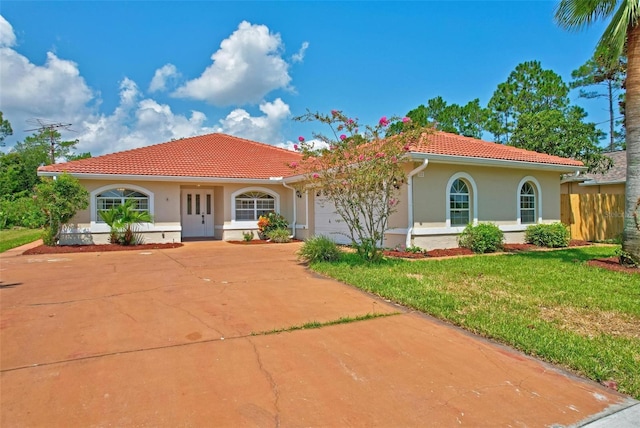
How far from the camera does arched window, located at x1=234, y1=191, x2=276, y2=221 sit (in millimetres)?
18422

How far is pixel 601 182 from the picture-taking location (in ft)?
66.4

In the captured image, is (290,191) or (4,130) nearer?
(290,191)

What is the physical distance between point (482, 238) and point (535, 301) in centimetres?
651

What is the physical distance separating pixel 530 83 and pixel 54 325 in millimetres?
33033

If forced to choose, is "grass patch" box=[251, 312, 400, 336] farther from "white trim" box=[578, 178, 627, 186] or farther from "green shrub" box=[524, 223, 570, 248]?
"white trim" box=[578, 178, 627, 186]

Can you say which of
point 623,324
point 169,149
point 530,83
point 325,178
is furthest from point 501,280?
point 530,83

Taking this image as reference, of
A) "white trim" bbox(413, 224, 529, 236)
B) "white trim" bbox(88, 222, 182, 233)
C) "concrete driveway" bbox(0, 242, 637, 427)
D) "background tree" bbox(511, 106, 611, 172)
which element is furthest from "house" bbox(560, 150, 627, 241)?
"white trim" bbox(88, 222, 182, 233)

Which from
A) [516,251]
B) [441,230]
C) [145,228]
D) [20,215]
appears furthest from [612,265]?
[20,215]

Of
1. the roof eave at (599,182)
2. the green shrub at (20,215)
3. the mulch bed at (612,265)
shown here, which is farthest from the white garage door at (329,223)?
the green shrub at (20,215)

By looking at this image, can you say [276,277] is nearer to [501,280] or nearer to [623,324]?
[501,280]

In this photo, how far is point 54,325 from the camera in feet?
17.8

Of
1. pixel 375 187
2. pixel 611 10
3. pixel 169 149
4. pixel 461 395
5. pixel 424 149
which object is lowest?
pixel 461 395

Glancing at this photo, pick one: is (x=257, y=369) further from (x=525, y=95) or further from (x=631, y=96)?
(x=525, y=95)

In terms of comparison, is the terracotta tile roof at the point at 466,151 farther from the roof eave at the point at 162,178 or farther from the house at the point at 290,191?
the roof eave at the point at 162,178
